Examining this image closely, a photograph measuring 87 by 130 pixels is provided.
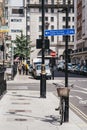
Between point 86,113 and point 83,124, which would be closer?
point 83,124

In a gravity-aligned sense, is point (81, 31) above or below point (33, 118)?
below

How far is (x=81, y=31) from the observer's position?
108062 millimetres

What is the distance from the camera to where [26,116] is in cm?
1479

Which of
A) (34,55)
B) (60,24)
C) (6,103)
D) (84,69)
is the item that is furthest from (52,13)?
(6,103)

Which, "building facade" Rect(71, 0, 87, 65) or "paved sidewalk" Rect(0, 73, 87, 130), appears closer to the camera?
"paved sidewalk" Rect(0, 73, 87, 130)

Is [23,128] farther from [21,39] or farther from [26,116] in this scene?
[21,39]

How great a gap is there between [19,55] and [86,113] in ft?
252

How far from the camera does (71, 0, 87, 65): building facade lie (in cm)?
10076

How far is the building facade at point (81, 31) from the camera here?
100756 millimetres

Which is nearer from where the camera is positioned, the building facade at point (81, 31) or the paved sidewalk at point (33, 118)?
the paved sidewalk at point (33, 118)

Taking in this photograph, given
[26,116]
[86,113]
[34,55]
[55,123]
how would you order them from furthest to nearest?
[34,55] < [86,113] < [26,116] < [55,123]

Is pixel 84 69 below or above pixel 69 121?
below

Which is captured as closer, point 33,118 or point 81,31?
point 33,118

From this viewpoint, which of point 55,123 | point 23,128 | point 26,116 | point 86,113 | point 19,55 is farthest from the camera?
point 19,55
